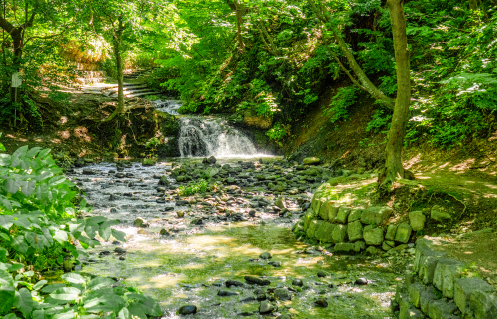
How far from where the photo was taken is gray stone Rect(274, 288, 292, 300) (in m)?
3.73

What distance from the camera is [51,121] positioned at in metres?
12.9

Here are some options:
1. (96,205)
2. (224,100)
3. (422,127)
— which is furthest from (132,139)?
(422,127)

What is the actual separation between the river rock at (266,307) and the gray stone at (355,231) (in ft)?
6.69

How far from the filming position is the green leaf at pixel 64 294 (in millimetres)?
1566

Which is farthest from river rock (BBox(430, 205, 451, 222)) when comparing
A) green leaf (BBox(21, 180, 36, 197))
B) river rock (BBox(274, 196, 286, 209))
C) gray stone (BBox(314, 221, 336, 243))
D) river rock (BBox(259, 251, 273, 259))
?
green leaf (BBox(21, 180, 36, 197))

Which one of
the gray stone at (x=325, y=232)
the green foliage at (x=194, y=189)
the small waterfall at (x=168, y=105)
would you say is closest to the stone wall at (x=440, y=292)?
the gray stone at (x=325, y=232)

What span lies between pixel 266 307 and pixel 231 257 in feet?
5.28

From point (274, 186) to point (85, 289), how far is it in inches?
280

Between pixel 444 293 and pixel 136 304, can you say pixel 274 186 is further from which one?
pixel 136 304

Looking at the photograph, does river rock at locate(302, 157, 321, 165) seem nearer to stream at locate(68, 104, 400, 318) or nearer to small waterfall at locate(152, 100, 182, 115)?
stream at locate(68, 104, 400, 318)

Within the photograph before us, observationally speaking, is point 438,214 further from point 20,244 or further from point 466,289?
point 20,244

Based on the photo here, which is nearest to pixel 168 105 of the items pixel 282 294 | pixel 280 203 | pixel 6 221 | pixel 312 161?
pixel 312 161

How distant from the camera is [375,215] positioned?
494 centimetres

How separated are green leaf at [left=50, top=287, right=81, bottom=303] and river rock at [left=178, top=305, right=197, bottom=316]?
200cm
